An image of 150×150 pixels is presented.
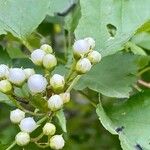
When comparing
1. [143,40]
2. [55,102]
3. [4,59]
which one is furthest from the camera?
[143,40]

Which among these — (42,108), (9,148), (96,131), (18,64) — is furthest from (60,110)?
(96,131)

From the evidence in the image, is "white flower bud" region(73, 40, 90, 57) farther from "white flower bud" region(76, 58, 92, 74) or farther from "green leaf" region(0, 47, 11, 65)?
"green leaf" region(0, 47, 11, 65)

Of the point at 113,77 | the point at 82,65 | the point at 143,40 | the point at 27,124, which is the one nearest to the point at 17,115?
the point at 27,124

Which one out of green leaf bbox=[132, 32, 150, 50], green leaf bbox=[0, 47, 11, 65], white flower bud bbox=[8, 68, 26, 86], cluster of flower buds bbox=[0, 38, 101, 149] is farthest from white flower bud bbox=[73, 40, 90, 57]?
green leaf bbox=[132, 32, 150, 50]

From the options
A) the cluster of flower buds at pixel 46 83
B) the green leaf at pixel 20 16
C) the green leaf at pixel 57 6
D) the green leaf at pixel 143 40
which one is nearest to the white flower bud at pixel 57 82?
the cluster of flower buds at pixel 46 83

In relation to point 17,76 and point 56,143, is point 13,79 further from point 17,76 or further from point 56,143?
point 56,143
